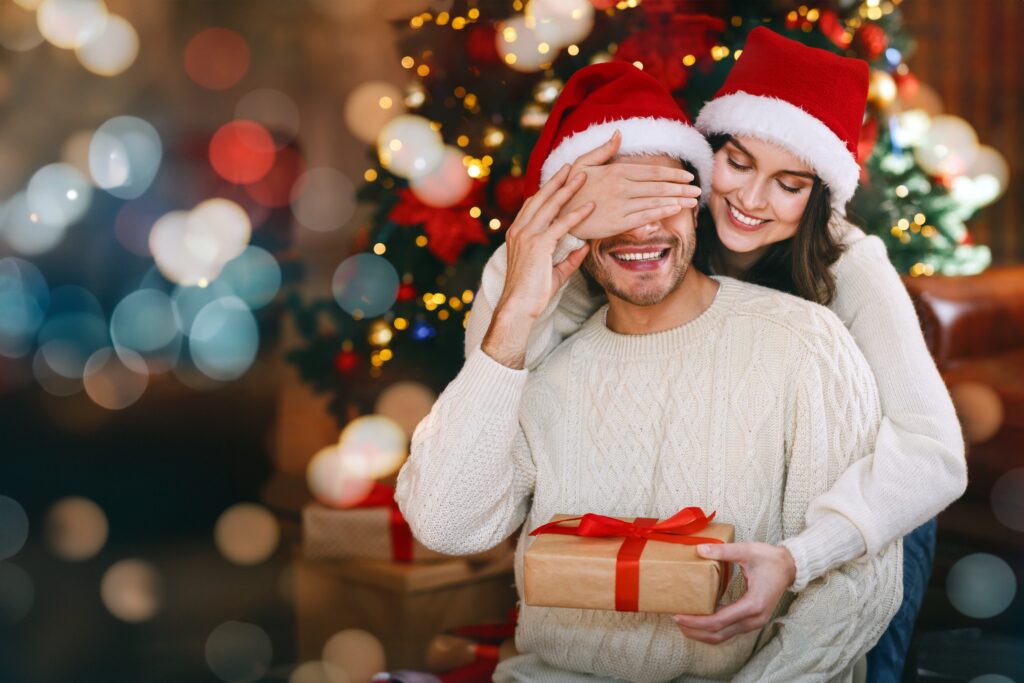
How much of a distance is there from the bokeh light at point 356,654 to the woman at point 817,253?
134cm

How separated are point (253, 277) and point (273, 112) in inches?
34.6

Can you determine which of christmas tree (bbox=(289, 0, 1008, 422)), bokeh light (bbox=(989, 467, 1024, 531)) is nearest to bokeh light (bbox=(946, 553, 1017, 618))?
bokeh light (bbox=(989, 467, 1024, 531))

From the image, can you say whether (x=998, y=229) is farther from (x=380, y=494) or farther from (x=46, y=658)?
(x=46, y=658)

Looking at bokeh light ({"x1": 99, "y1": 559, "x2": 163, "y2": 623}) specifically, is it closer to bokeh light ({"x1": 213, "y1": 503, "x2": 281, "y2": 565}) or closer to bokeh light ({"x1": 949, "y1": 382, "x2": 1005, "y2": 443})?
bokeh light ({"x1": 213, "y1": 503, "x2": 281, "y2": 565})

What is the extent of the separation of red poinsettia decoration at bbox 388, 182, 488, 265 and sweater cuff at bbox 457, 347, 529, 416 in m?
1.64

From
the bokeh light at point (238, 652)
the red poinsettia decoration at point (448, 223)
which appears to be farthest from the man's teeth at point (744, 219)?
the bokeh light at point (238, 652)

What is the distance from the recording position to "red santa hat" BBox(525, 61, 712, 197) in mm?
1646

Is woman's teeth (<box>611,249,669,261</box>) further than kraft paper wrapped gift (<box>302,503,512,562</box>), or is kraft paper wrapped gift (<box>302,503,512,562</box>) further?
kraft paper wrapped gift (<box>302,503,512,562</box>)

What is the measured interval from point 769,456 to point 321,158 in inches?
161

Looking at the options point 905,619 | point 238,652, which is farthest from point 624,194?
point 238,652

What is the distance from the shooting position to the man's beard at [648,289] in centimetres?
161

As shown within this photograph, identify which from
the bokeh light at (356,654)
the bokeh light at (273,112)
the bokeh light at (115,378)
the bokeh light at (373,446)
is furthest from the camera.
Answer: the bokeh light at (273,112)

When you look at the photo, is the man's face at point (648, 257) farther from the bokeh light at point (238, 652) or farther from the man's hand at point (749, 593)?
the bokeh light at point (238, 652)

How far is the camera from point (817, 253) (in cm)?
179
